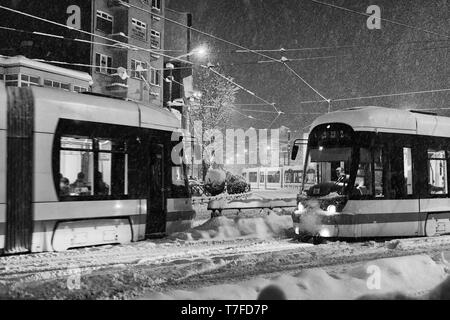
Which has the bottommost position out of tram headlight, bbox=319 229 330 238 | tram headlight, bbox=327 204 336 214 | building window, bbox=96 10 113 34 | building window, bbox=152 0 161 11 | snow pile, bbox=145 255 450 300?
snow pile, bbox=145 255 450 300

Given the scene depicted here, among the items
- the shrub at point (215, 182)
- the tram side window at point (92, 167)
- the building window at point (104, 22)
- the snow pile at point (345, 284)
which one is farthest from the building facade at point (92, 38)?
the snow pile at point (345, 284)

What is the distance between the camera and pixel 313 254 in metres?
11.3

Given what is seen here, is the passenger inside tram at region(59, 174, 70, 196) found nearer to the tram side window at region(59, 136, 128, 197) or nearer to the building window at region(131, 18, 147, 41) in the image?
the tram side window at region(59, 136, 128, 197)

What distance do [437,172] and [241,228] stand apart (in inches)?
224

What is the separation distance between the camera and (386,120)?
43.8ft

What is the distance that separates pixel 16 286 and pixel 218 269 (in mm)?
3516

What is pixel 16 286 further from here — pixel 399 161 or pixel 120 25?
pixel 120 25

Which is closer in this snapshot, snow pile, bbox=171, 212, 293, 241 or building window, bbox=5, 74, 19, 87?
snow pile, bbox=171, 212, 293, 241

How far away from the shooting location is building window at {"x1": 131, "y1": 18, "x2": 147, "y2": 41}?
39188 mm

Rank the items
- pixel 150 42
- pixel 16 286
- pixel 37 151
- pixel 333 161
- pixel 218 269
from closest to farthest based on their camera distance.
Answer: pixel 16 286 → pixel 218 269 → pixel 37 151 → pixel 333 161 → pixel 150 42

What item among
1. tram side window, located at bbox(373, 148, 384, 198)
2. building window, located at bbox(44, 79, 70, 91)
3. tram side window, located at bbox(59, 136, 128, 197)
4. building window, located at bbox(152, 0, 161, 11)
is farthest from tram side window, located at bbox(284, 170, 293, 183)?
tram side window, located at bbox(59, 136, 128, 197)

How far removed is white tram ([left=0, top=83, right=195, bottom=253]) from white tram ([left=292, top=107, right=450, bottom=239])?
3758 millimetres

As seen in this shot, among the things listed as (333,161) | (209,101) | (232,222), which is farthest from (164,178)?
(209,101)

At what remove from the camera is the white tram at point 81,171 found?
10367mm
